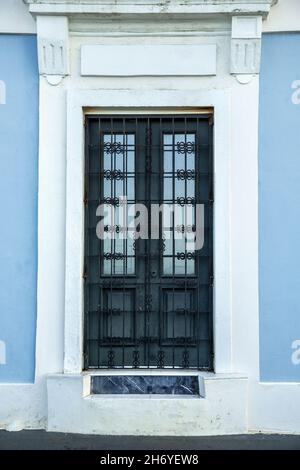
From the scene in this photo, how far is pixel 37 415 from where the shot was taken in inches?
238

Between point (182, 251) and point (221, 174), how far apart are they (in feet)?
2.85

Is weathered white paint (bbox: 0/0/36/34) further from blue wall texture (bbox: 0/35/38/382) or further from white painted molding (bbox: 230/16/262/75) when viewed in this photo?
white painted molding (bbox: 230/16/262/75)

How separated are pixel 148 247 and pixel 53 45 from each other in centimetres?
220

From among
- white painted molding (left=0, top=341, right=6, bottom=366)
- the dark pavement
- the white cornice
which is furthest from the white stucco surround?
white painted molding (left=0, top=341, right=6, bottom=366)

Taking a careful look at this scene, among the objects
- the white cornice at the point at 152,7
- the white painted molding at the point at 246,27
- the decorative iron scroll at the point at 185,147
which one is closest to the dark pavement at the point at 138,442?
the decorative iron scroll at the point at 185,147

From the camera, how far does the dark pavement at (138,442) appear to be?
18.4 feet

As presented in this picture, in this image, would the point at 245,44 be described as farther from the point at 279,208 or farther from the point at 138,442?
the point at 138,442

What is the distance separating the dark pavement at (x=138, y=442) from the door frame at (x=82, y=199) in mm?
641

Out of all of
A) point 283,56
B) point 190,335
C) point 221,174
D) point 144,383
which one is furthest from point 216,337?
point 283,56

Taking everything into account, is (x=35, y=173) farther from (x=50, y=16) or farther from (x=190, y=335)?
(x=190, y=335)

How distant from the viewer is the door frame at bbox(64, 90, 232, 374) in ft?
19.8

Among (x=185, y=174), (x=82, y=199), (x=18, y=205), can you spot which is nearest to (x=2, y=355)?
(x=18, y=205)

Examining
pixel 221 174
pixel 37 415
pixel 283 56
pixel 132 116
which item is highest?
pixel 283 56

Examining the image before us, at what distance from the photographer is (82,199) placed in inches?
242
